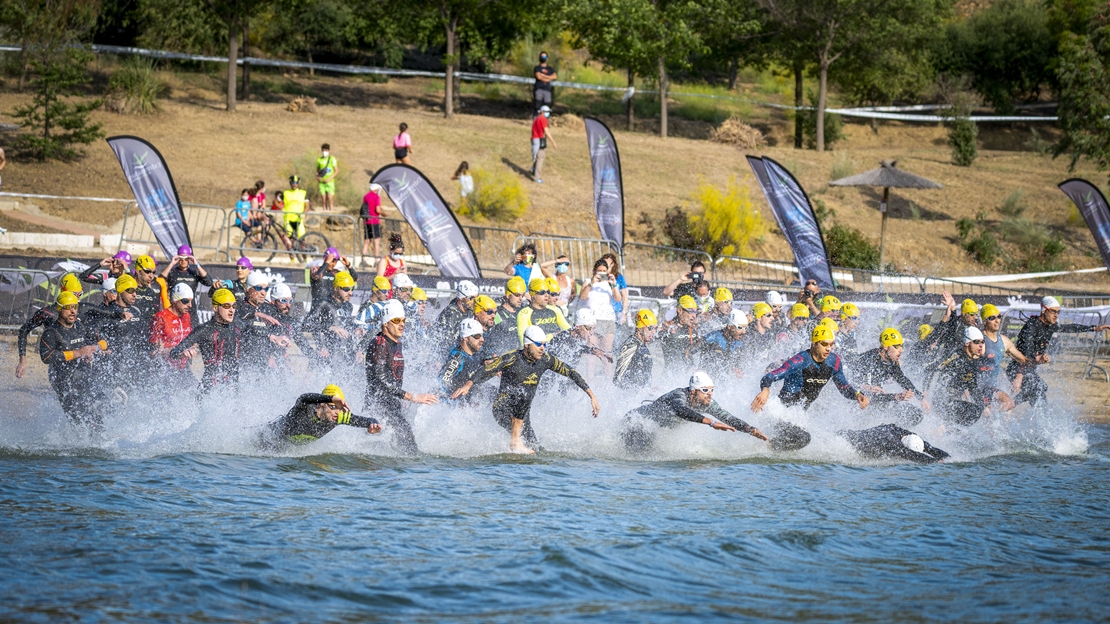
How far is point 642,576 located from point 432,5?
2692cm

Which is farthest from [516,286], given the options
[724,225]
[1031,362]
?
[724,225]

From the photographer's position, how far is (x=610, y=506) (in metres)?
9.56

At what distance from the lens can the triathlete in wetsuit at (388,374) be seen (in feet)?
34.7

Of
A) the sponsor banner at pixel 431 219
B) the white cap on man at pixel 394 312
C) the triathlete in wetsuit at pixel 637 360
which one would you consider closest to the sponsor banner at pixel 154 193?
the sponsor banner at pixel 431 219

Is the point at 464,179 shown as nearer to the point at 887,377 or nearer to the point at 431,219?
the point at 431,219

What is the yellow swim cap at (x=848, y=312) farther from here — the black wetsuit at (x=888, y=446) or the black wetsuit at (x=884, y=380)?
the black wetsuit at (x=888, y=446)

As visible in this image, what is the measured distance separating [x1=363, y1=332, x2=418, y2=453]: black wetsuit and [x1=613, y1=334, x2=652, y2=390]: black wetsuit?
2.89 meters

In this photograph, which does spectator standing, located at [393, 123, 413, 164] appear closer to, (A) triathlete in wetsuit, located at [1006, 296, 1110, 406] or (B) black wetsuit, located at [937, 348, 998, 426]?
(A) triathlete in wetsuit, located at [1006, 296, 1110, 406]

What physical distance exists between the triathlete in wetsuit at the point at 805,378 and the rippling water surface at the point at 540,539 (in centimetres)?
33

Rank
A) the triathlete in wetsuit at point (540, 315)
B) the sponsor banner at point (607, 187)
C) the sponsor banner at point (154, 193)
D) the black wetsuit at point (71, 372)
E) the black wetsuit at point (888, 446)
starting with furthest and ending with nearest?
the sponsor banner at point (607, 187) → the sponsor banner at point (154, 193) → the triathlete in wetsuit at point (540, 315) → the black wetsuit at point (888, 446) → the black wetsuit at point (71, 372)

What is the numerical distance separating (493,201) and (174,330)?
1476 cm

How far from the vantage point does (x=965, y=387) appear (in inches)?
477

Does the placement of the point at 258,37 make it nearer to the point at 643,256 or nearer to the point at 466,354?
the point at 643,256

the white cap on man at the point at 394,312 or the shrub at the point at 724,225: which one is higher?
the shrub at the point at 724,225
